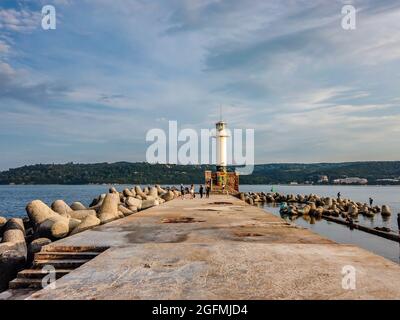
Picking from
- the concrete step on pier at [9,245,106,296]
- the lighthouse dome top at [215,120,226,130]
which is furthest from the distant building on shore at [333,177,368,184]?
the concrete step on pier at [9,245,106,296]

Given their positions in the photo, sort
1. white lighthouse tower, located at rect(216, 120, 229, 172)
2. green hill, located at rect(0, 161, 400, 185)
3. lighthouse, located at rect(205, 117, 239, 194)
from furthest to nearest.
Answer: green hill, located at rect(0, 161, 400, 185) < white lighthouse tower, located at rect(216, 120, 229, 172) < lighthouse, located at rect(205, 117, 239, 194)

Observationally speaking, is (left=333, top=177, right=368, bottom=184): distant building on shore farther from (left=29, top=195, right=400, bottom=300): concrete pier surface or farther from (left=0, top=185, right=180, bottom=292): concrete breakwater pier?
(left=29, top=195, right=400, bottom=300): concrete pier surface

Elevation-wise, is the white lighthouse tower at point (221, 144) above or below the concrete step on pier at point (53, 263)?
above

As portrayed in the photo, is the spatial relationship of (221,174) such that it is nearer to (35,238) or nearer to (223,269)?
(35,238)

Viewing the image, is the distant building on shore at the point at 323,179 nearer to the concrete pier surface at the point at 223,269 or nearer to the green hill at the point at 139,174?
the green hill at the point at 139,174

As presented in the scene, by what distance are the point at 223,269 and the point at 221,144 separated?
35324 millimetres

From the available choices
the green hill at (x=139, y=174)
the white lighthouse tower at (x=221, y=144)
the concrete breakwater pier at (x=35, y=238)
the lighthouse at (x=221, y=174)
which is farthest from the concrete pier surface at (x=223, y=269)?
the green hill at (x=139, y=174)

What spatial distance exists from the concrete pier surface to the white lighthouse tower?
30.8 meters

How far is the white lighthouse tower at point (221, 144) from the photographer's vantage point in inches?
1553

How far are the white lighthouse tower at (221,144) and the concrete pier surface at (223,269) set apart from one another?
3078 cm

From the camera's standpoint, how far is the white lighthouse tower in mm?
39438
